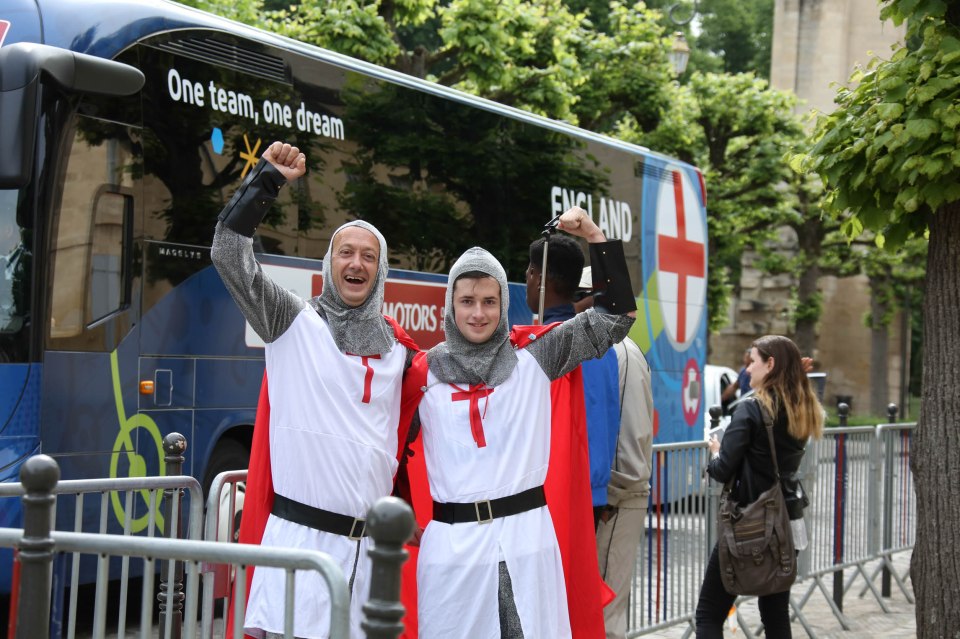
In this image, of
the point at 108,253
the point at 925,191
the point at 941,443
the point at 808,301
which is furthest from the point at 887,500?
the point at 808,301

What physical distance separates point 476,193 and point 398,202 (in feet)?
3.70

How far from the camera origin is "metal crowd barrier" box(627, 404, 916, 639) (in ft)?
23.7

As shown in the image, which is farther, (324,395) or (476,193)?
(476,193)

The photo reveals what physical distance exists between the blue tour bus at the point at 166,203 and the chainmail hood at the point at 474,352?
1651mm

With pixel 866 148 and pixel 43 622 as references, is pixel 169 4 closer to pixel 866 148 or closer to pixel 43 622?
pixel 866 148

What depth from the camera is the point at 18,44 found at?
22.2 feet

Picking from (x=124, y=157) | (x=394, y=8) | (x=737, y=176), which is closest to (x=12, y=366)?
(x=124, y=157)

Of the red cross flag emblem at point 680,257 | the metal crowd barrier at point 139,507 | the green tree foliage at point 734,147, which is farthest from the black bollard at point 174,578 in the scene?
the green tree foliage at point 734,147

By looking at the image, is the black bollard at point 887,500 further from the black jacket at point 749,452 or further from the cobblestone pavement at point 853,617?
the black jacket at point 749,452

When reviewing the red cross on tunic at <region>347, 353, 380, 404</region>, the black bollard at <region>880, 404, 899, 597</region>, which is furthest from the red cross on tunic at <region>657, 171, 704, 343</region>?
the red cross on tunic at <region>347, 353, 380, 404</region>

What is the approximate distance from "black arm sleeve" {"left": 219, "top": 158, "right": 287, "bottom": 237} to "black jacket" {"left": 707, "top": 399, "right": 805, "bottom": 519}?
3023 mm

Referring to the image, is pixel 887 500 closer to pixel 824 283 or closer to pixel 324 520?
pixel 324 520

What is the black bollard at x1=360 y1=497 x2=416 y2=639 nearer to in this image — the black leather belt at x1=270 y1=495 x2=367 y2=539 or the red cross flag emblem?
the black leather belt at x1=270 y1=495 x2=367 y2=539

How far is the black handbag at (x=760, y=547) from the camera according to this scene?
618 centimetres
